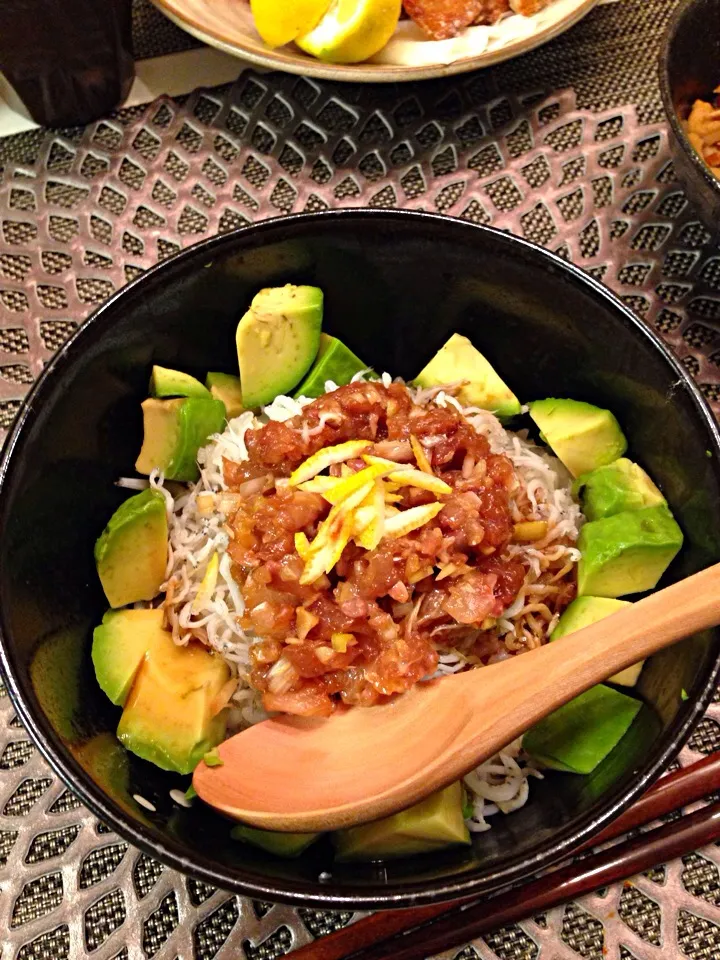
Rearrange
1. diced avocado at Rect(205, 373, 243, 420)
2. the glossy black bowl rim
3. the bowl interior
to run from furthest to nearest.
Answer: the bowl interior, the glossy black bowl rim, diced avocado at Rect(205, 373, 243, 420)

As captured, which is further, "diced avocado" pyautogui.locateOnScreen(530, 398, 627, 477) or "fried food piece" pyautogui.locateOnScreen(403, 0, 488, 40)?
"fried food piece" pyautogui.locateOnScreen(403, 0, 488, 40)

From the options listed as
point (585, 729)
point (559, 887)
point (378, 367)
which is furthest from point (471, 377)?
point (559, 887)

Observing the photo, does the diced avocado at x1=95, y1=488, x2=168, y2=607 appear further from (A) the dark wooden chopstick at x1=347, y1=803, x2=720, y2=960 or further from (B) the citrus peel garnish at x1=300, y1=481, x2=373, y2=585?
(A) the dark wooden chopstick at x1=347, y1=803, x2=720, y2=960

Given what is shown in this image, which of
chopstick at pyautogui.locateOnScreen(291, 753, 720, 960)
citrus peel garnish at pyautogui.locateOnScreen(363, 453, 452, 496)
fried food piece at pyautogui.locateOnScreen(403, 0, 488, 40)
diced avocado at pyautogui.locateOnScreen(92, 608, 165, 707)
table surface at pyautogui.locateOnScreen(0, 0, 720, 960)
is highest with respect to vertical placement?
fried food piece at pyautogui.locateOnScreen(403, 0, 488, 40)

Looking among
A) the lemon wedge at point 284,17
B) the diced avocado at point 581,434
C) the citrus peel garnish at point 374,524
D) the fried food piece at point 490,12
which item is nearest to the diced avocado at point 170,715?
the citrus peel garnish at point 374,524

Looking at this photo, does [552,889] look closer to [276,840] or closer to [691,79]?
[276,840]

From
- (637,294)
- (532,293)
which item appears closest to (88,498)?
(532,293)

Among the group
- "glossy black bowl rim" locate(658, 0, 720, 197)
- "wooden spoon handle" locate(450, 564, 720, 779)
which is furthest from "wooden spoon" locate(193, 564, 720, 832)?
"glossy black bowl rim" locate(658, 0, 720, 197)
